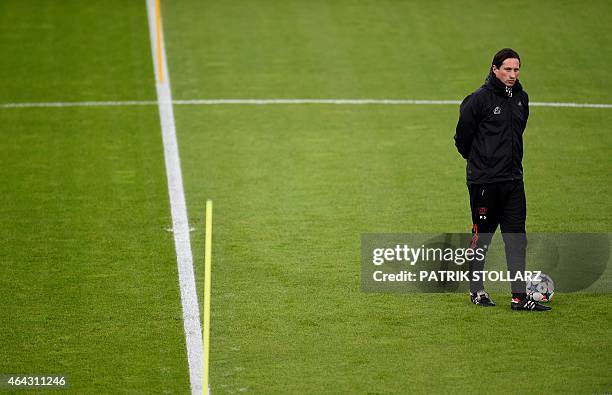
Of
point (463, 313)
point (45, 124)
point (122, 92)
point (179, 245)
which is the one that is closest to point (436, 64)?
point (122, 92)

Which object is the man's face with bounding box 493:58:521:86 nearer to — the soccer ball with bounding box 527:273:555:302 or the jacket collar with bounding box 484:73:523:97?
the jacket collar with bounding box 484:73:523:97

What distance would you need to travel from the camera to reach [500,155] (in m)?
10.0

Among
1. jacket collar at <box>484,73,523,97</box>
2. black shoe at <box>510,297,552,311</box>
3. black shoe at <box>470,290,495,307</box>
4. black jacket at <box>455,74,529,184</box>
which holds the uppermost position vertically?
jacket collar at <box>484,73,523,97</box>

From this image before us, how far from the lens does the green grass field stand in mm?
9375

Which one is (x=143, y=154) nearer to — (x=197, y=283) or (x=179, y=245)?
(x=179, y=245)

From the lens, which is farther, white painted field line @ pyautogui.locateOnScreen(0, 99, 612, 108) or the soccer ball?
white painted field line @ pyautogui.locateOnScreen(0, 99, 612, 108)

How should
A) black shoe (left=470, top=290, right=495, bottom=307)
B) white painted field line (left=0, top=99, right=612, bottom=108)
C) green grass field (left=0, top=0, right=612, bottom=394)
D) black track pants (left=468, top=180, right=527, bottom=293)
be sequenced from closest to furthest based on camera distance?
1. green grass field (left=0, top=0, right=612, bottom=394)
2. black track pants (left=468, top=180, right=527, bottom=293)
3. black shoe (left=470, top=290, right=495, bottom=307)
4. white painted field line (left=0, top=99, right=612, bottom=108)

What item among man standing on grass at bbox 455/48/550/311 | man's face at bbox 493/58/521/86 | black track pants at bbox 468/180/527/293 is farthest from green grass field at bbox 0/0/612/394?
man's face at bbox 493/58/521/86

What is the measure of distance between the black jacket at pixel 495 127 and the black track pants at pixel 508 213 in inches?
3.6

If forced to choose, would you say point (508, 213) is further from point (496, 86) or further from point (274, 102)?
point (274, 102)

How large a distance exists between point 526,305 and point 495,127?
1521mm

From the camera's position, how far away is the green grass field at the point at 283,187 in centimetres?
938

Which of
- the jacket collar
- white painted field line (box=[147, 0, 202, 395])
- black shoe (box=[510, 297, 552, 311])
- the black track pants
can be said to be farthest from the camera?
black shoe (box=[510, 297, 552, 311])

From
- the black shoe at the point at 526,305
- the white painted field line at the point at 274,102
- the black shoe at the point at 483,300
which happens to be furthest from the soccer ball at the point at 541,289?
the white painted field line at the point at 274,102
